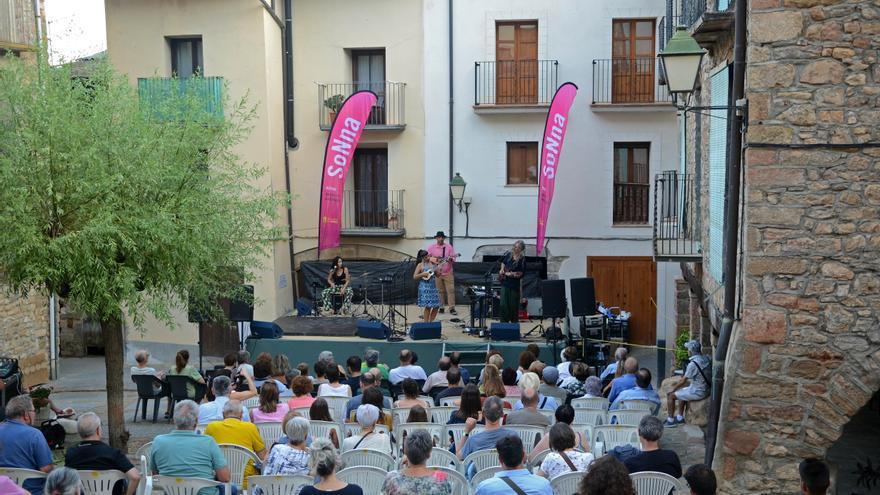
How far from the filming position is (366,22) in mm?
21344

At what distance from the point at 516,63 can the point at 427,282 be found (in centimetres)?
573

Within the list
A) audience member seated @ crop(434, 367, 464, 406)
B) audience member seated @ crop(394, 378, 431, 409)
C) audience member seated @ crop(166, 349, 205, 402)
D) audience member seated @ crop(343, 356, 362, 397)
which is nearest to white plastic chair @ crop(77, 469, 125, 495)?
audience member seated @ crop(394, 378, 431, 409)

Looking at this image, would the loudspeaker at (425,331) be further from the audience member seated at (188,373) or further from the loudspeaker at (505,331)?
the audience member seated at (188,373)

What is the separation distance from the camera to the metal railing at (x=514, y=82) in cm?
2083

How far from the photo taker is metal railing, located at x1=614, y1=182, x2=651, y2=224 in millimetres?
21000

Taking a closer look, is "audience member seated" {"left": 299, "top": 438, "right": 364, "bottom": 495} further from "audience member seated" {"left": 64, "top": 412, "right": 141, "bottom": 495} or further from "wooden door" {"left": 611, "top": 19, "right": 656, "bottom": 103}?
"wooden door" {"left": 611, "top": 19, "right": 656, "bottom": 103}

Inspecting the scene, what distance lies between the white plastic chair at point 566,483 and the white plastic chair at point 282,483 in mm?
1668

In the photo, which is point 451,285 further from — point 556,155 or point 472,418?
point 472,418

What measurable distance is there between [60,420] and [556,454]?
776 cm

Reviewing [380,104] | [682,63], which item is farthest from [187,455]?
[380,104]

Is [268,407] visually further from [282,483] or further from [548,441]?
[548,441]

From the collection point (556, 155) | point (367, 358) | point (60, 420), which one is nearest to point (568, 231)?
point (556, 155)

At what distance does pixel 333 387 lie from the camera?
1054 cm

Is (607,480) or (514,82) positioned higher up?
(514,82)
